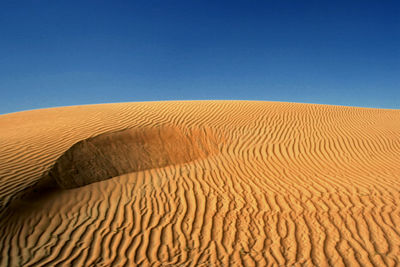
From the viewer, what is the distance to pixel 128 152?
24.0 ft

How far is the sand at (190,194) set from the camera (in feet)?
13.1

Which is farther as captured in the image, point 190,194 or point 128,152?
point 128,152

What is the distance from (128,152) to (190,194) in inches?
110

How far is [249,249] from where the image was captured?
407 centimetres

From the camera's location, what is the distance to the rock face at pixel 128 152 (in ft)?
20.2

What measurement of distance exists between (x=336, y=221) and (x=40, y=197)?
6533 millimetres

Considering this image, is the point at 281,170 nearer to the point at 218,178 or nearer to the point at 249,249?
the point at 218,178

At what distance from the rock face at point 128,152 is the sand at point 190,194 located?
0.04 metres

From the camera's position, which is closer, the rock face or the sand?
the sand

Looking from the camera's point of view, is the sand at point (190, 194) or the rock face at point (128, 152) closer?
the sand at point (190, 194)

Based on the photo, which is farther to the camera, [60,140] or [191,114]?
[191,114]

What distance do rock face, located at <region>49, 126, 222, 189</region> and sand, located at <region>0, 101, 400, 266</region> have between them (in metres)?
0.04

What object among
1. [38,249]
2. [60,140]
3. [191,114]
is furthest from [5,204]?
[191,114]

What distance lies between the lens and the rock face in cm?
615
